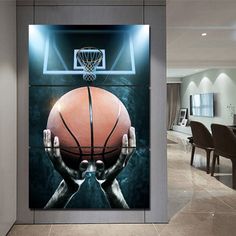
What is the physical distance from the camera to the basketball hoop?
3184mm

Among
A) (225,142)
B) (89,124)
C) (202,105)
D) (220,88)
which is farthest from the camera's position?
(202,105)

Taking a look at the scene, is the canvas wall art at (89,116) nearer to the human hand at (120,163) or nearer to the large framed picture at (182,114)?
the human hand at (120,163)

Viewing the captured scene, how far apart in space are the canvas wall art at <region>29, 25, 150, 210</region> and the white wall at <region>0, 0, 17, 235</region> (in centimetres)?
18

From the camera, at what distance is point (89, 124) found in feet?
10.3

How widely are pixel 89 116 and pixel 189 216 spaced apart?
5.19 ft

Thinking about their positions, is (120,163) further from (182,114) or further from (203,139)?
(182,114)

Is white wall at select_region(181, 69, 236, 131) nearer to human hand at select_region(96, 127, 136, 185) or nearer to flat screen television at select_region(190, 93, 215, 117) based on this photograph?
flat screen television at select_region(190, 93, 215, 117)

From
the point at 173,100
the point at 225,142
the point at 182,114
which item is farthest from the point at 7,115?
the point at 173,100

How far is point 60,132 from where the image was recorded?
316 centimetres

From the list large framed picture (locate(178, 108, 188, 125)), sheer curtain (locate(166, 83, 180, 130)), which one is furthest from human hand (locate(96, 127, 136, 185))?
sheer curtain (locate(166, 83, 180, 130))

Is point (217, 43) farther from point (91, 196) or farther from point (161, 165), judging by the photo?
point (91, 196)

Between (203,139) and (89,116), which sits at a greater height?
(89,116)

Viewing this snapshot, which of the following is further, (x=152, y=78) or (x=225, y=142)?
(x=225, y=142)

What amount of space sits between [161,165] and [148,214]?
0.53 meters
